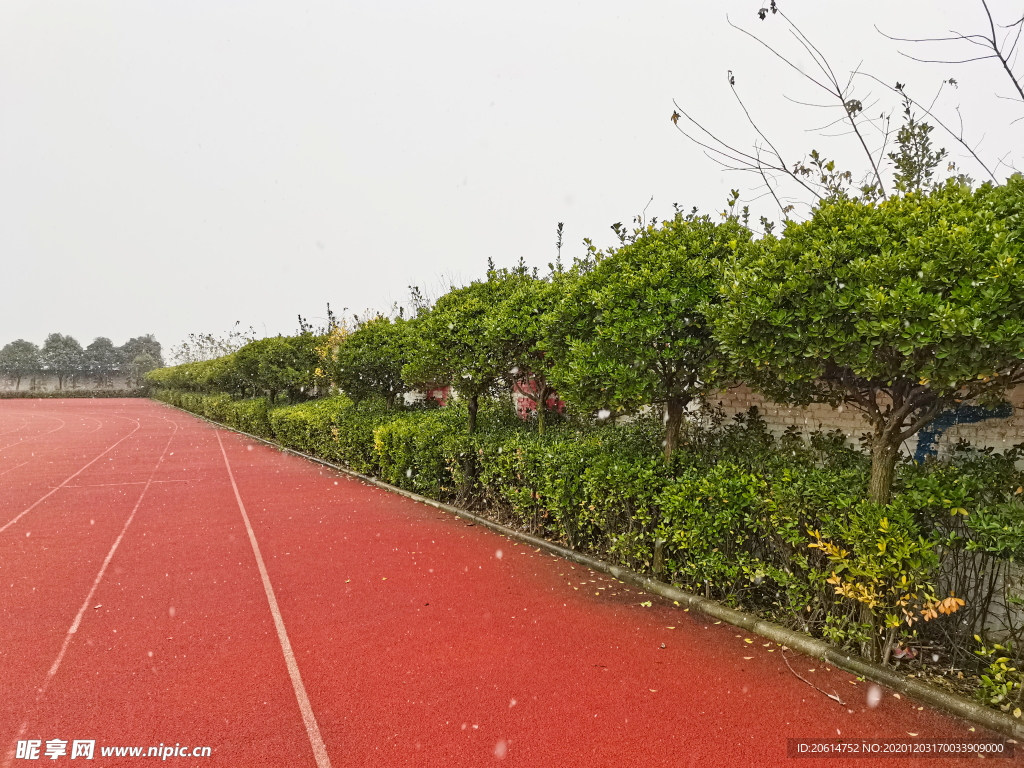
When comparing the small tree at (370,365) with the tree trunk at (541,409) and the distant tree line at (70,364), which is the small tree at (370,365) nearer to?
the tree trunk at (541,409)

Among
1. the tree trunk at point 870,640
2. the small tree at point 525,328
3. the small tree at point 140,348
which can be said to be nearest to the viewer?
the tree trunk at point 870,640

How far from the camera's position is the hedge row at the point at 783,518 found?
3889 millimetres

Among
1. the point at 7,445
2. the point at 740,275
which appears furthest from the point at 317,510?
the point at 7,445

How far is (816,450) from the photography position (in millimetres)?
5797

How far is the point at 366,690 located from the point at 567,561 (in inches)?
128

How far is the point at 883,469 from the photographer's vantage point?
436 centimetres

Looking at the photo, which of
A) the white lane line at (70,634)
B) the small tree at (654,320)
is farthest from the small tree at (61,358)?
the small tree at (654,320)

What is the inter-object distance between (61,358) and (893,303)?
318ft

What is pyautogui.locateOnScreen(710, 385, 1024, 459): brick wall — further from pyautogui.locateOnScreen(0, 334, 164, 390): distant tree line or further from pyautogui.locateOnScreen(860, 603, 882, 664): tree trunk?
pyautogui.locateOnScreen(0, 334, 164, 390): distant tree line

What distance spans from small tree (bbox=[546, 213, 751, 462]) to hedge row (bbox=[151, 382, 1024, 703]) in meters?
0.73

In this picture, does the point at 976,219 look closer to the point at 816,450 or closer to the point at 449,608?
the point at 816,450

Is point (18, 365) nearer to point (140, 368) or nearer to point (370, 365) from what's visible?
point (140, 368)

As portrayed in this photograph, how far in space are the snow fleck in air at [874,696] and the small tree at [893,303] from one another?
1250 mm

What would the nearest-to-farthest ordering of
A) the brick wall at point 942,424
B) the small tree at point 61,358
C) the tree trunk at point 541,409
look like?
1. the brick wall at point 942,424
2. the tree trunk at point 541,409
3. the small tree at point 61,358
